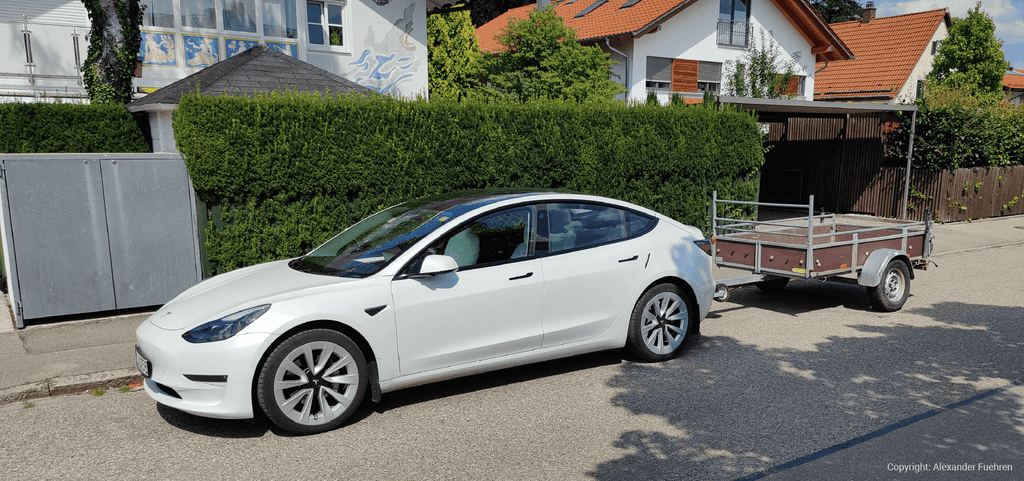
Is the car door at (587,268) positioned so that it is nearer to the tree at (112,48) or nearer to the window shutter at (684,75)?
the tree at (112,48)

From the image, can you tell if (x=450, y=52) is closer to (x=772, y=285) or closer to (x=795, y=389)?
(x=772, y=285)

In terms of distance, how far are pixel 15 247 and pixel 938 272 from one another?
12.5 m

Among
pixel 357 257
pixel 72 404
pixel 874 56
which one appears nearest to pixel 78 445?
pixel 72 404

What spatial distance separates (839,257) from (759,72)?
17.2m

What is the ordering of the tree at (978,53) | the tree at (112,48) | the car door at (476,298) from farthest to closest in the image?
the tree at (978,53) → the tree at (112,48) → the car door at (476,298)

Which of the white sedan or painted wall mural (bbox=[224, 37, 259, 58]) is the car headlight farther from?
painted wall mural (bbox=[224, 37, 259, 58])

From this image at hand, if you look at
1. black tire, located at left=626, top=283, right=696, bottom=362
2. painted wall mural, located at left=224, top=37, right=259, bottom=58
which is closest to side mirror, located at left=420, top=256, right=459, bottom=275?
black tire, located at left=626, top=283, right=696, bottom=362

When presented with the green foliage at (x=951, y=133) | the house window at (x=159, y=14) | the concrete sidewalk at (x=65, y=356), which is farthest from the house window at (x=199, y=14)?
the green foliage at (x=951, y=133)

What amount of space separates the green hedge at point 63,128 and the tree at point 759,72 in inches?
659

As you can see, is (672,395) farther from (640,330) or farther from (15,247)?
(15,247)

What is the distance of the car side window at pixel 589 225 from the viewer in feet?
18.9

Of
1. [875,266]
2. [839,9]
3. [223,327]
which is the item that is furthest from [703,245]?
[839,9]

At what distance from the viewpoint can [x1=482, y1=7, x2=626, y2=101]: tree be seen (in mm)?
16859

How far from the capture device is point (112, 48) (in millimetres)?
11789
